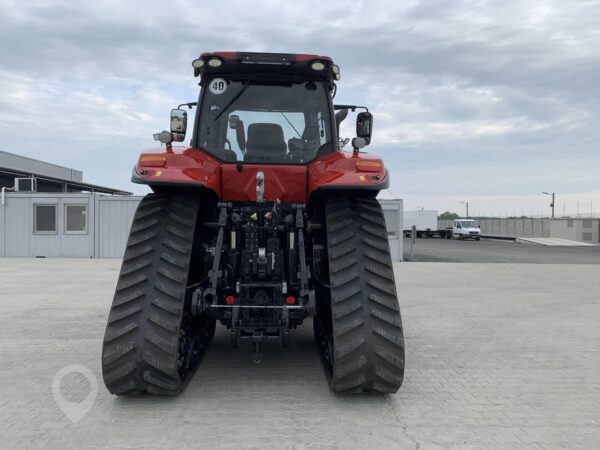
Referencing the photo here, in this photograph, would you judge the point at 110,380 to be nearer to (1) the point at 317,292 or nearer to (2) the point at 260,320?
(2) the point at 260,320

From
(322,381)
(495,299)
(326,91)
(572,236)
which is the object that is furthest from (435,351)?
(572,236)

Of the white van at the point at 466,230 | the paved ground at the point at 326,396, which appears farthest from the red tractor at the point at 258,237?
the white van at the point at 466,230

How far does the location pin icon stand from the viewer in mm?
4189

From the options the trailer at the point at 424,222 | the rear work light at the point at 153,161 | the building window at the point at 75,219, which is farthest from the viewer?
the trailer at the point at 424,222

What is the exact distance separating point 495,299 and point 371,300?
776cm

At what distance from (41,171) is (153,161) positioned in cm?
4128

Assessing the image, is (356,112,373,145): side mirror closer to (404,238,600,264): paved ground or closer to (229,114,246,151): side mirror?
(229,114,246,151): side mirror

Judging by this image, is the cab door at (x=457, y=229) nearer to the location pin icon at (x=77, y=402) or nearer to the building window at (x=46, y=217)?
the building window at (x=46, y=217)

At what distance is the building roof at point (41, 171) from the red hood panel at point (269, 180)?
96.2 feet

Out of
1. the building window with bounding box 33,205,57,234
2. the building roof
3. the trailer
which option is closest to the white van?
the trailer

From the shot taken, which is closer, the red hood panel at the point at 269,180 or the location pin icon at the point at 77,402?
the location pin icon at the point at 77,402

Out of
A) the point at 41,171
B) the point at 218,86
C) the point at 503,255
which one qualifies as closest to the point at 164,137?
the point at 218,86

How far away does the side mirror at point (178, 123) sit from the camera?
513 cm

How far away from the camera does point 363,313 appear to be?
14.2 feet
